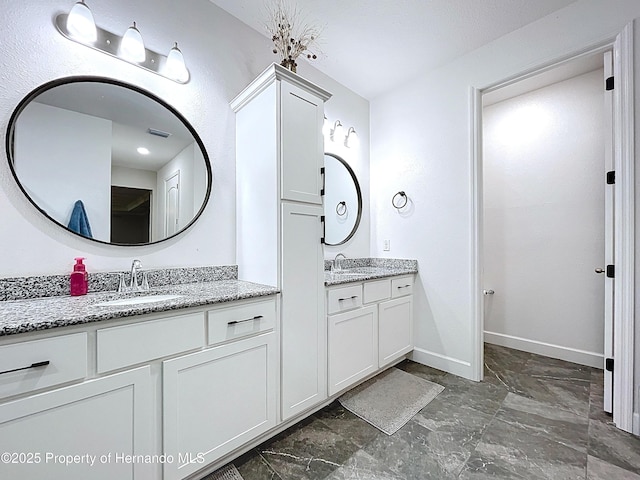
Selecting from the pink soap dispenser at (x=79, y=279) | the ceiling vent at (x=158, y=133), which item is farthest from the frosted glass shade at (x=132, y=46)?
the pink soap dispenser at (x=79, y=279)

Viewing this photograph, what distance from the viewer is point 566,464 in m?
1.38

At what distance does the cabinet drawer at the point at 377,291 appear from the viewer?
211 cm

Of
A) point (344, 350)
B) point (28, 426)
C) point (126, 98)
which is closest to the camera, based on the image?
point (28, 426)

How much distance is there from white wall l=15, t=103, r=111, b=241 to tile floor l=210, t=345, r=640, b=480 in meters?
1.52

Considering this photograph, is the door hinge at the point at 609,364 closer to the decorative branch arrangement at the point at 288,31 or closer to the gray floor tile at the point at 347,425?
the gray floor tile at the point at 347,425

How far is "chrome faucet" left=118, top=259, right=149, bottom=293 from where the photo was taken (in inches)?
57.2

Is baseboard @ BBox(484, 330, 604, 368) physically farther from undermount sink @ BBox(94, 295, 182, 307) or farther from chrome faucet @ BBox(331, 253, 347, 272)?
undermount sink @ BBox(94, 295, 182, 307)

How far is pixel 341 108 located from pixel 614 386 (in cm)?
291

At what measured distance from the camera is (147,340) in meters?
1.10

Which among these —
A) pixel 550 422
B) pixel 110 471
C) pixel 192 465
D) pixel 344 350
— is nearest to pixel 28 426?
pixel 110 471

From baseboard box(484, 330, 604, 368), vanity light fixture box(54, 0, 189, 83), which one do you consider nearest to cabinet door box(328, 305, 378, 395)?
baseboard box(484, 330, 604, 368)

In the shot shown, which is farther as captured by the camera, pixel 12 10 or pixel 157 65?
pixel 157 65

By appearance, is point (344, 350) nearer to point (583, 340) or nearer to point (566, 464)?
point (566, 464)

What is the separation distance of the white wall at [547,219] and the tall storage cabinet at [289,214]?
7.52 feet
